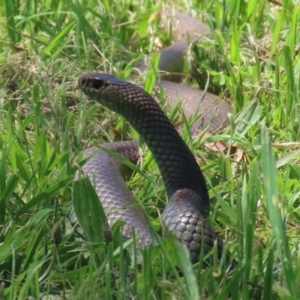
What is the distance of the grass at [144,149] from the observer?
8.07ft

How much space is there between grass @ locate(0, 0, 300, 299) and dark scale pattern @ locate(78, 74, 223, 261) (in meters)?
0.09

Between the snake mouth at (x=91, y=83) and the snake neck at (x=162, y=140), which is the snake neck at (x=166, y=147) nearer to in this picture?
the snake neck at (x=162, y=140)

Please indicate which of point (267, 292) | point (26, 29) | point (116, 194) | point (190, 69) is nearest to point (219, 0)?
point (190, 69)

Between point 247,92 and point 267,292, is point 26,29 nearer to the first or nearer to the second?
point 247,92

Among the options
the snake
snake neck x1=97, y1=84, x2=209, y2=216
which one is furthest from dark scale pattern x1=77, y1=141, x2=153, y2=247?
snake neck x1=97, y1=84, x2=209, y2=216

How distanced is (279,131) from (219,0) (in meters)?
1.42

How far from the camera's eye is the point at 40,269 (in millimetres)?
2674

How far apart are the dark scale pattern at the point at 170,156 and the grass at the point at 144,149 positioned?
95 mm

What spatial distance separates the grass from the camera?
96.8 inches

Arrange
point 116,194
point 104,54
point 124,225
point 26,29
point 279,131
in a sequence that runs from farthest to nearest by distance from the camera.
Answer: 1. point 26,29
2. point 104,54
3. point 279,131
4. point 116,194
5. point 124,225

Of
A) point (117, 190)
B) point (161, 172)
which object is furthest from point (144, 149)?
point (161, 172)

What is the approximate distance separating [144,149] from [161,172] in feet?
1.67

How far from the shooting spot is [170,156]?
312cm

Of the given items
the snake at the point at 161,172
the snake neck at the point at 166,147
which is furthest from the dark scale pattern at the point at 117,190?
the snake neck at the point at 166,147
